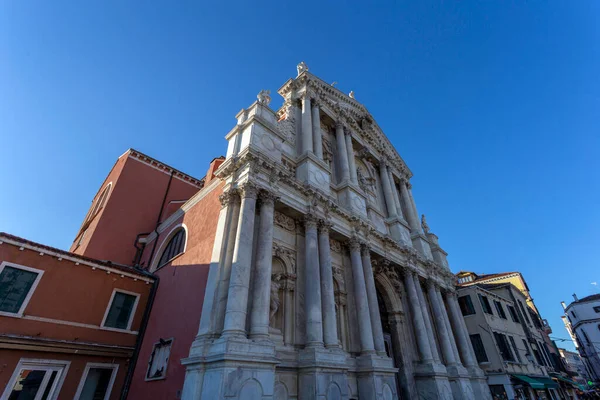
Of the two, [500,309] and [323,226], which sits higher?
[500,309]

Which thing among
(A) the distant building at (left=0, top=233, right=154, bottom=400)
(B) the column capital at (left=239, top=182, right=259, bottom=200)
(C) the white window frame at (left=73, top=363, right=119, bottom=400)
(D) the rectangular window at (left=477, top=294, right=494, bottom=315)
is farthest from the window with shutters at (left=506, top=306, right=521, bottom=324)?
(C) the white window frame at (left=73, top=363, right=119, bottom=400)

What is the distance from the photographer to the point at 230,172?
11023 millimetres

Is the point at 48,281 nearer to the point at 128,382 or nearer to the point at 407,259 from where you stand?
the point at 128,382

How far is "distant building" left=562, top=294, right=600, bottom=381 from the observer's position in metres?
46.8

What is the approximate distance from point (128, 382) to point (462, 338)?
16.7m

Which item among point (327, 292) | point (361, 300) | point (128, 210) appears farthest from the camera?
point (128, 210)

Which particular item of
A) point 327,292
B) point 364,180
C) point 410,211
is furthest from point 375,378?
point 410,211

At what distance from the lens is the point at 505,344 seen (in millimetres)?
21516

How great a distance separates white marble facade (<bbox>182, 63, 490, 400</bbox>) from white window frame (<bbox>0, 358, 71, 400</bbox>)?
6.38m

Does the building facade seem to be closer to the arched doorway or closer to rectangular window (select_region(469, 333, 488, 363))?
rectangular window (select_region(469, 333, 488, 363))

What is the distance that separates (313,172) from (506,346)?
19680 mm

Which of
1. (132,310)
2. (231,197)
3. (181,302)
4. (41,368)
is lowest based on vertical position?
(41,368)

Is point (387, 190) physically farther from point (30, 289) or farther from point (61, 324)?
point (30, 289)

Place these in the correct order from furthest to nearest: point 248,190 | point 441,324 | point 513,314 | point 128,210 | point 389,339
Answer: point 513,314 < point 128,210 < point 441,324 < point 389,339 < point 248,190
